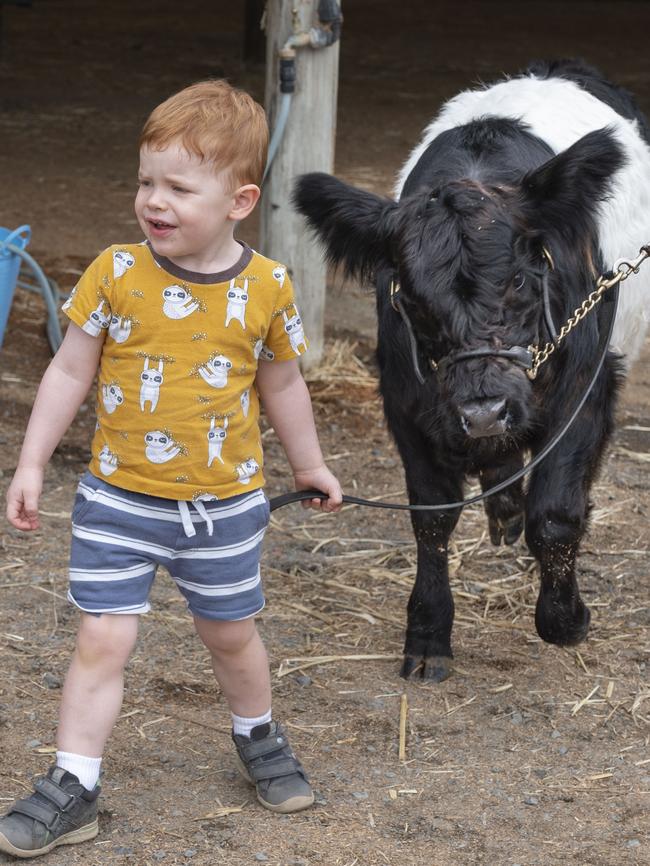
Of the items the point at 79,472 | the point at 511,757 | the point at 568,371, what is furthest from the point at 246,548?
the point at 79,472

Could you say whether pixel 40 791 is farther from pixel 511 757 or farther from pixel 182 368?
pixel 511 757

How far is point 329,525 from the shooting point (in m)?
4.82

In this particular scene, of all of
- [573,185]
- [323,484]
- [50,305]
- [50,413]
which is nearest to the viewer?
[50,413]

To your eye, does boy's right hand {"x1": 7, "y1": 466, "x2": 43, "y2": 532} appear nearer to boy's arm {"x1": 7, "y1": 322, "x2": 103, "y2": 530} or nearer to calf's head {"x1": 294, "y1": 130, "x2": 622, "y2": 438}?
boy's arm {"x1": 7, "y1": 322, "x2": 103, "y2": 530}

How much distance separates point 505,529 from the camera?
14.8ft

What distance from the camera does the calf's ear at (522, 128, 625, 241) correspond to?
3.25m

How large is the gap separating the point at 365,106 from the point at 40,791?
10211 mm

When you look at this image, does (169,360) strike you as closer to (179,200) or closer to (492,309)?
(179,200)

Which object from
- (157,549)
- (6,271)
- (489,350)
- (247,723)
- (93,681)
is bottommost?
(247,723)

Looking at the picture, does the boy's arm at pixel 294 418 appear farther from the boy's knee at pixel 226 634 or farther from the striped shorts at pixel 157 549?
the boy's knee at pixel 226 634

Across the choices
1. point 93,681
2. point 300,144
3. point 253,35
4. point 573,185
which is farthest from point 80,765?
point 253,35

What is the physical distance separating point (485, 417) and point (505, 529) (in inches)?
62.0

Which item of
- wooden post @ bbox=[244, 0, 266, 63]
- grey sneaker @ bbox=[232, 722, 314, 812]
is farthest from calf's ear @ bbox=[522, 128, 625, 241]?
wooden post @ bbox=[244, 0, 266, 63]

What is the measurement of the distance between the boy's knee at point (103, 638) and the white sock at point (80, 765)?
0.67 feet
